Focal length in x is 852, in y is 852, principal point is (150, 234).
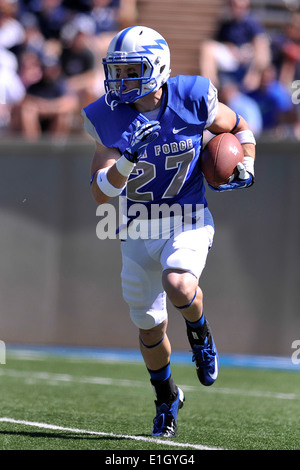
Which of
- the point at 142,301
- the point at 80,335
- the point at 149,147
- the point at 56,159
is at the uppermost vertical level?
the point at 149,147

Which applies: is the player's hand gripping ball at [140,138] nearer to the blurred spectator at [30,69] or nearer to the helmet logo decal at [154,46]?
the helmet logo decal at [154,46]

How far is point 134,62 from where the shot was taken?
422 centimetres

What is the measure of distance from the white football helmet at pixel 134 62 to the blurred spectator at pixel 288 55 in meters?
6.43

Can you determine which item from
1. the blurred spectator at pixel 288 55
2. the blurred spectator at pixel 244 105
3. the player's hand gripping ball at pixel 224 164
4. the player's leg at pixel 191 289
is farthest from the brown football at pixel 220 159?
the blurred spectator at pixel 288 55

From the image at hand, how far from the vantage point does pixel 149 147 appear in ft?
14.3

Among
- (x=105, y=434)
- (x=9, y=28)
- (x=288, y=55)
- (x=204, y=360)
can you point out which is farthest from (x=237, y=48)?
(x=105, y=434)

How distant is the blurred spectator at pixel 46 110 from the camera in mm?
9633

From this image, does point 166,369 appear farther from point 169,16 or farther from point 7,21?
point 169,16

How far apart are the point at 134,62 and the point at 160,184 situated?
641mm

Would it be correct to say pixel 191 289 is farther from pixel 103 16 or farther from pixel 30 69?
pixel 103 16

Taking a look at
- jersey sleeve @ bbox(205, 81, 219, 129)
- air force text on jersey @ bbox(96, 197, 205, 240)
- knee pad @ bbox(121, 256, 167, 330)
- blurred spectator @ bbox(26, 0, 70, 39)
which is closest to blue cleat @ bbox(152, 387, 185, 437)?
knee pad @ bbox(121, 256, 167, 330)

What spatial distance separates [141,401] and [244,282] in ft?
8.94

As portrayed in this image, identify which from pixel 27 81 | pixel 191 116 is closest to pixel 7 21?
pixel 27 81

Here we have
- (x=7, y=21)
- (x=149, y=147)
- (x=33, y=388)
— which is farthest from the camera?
→ (x=7, y=21)
